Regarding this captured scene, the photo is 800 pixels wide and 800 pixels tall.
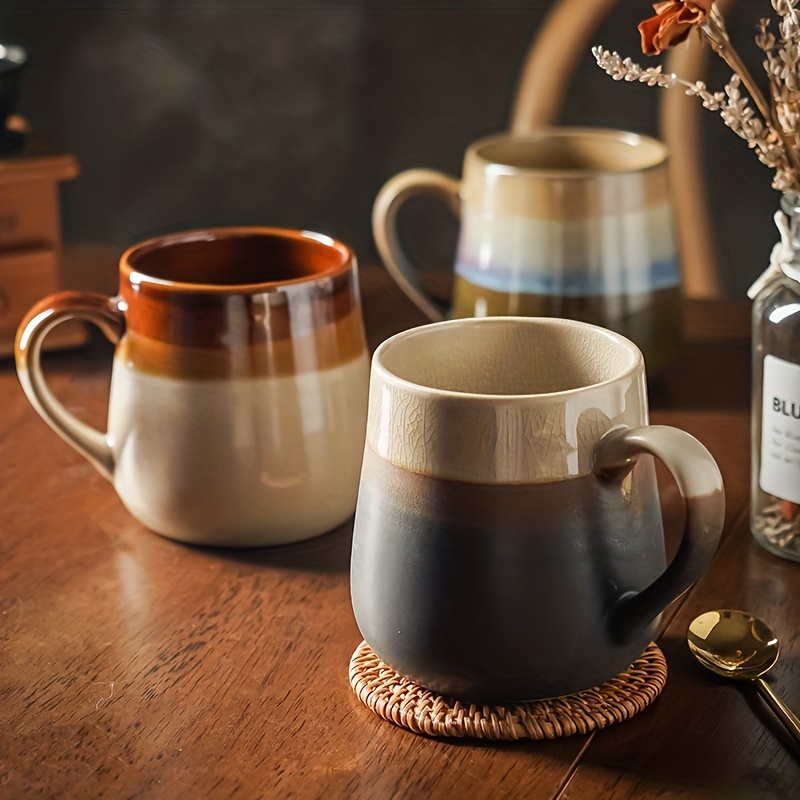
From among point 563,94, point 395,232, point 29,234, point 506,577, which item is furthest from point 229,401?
point 563,94

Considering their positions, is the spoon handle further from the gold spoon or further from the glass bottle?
the glass bottle

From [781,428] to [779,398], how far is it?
16mm

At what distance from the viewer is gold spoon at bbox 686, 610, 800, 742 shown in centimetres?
54

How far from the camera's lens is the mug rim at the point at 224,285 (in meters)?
0.62

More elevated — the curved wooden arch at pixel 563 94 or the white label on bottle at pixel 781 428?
the curved wooden arch at pixel 563 94

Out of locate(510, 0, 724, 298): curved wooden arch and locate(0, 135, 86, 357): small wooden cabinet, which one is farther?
locate(510, 0, 724, 298): curved wooden arch

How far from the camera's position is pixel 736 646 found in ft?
1.81

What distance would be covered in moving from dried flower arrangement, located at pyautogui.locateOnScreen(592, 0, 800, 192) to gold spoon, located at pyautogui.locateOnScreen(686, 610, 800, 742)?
0.21 meters

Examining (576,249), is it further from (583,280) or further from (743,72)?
(743,72)

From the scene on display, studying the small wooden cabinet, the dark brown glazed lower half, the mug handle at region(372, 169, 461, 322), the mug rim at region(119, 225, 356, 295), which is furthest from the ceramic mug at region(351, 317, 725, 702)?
the small wooden cabinet

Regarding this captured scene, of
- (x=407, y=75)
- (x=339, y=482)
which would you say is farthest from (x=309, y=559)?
(x=407, y=75)

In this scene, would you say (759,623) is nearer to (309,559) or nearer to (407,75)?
(309,559)

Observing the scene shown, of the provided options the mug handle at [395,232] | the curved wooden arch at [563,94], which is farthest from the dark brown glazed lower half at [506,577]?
the curved wooden arch at [563,94]

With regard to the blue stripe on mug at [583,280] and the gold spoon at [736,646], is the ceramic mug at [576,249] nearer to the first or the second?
the blue stripe on mug at [583,280]
